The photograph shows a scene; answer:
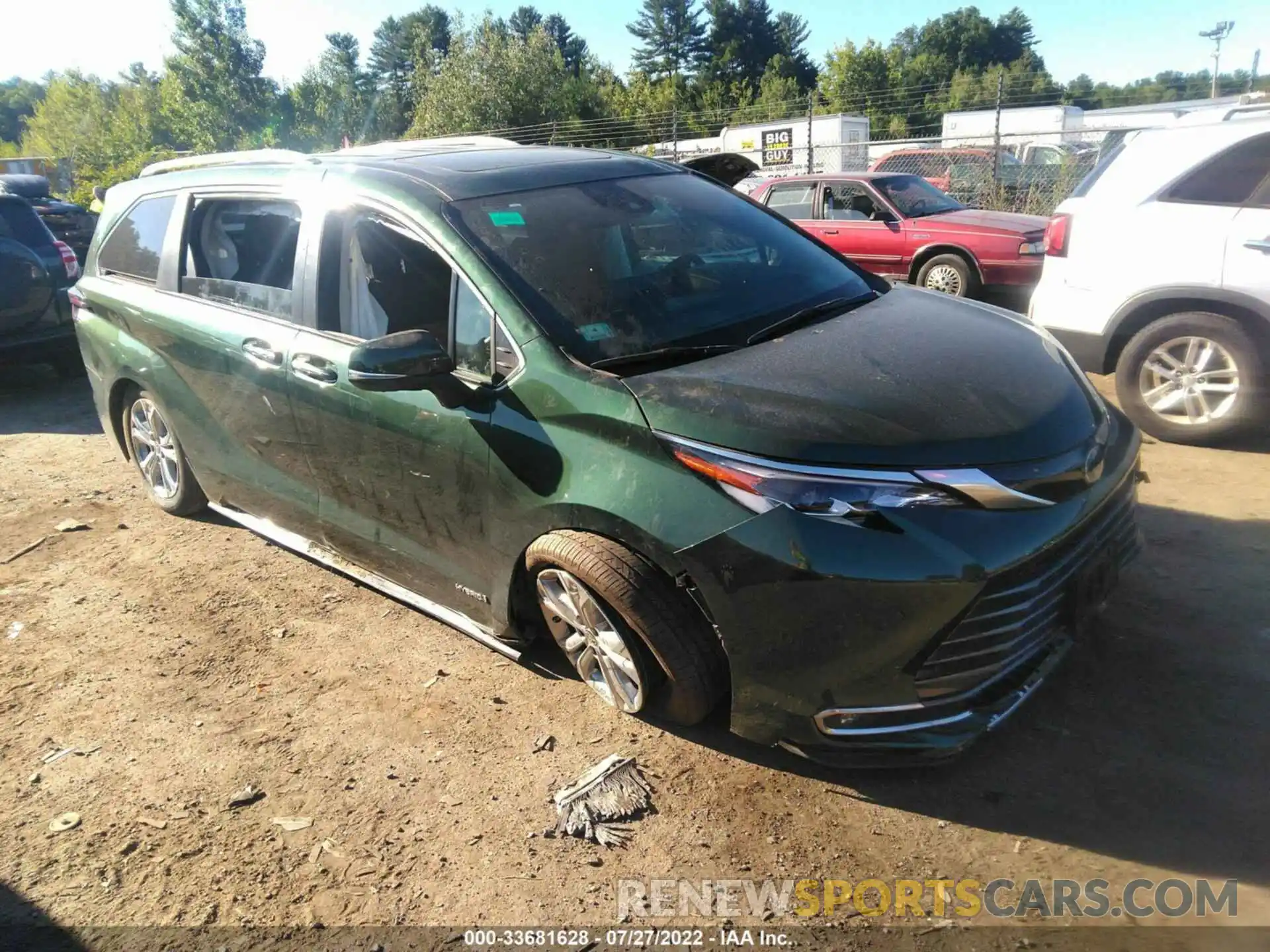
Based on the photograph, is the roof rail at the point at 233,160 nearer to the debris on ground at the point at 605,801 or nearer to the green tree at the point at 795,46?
the debris on ground at the point at 605,801

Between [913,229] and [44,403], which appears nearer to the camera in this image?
[44,403]

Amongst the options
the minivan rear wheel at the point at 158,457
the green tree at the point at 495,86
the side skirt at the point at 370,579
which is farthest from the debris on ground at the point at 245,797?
the green tree at the point at 495,86

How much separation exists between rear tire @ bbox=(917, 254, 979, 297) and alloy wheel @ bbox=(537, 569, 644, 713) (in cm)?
816

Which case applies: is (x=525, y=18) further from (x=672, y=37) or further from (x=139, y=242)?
(x=139, y=242)

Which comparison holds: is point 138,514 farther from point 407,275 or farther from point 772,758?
point 772,758

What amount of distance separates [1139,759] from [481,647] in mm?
2356

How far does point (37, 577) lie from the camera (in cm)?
475

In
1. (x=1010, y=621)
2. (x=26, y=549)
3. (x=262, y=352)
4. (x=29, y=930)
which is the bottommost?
(x=29, y=930)

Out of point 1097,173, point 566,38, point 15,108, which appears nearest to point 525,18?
point 566,38

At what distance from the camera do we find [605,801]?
9.33ft

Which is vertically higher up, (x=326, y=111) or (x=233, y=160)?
(x=326, y=111)

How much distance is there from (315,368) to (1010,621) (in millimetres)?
2633

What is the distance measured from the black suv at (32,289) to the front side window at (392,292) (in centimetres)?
581

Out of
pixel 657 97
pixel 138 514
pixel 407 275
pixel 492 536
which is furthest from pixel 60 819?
pixel 657 97
